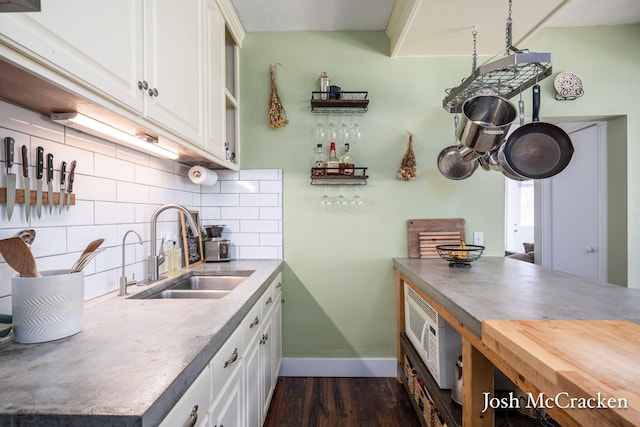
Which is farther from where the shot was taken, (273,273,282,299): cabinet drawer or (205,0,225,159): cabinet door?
(273,273,282,299): cabinet drawer

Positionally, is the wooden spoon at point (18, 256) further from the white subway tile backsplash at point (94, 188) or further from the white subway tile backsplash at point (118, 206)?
the white subway tile backsplash at point (94, 188)

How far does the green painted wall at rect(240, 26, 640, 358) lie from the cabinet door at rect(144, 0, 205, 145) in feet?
2.68

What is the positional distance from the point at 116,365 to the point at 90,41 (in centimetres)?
81

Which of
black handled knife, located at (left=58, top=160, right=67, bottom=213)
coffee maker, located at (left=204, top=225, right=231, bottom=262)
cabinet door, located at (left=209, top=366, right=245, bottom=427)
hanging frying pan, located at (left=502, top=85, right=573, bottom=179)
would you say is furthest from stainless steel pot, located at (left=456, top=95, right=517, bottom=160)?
black handled knife, located at (left=58, top=160, right=67, bottom=213)

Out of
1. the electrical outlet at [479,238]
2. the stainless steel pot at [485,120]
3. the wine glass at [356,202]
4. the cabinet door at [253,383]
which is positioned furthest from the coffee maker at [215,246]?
the electrical outlet at [479,238]

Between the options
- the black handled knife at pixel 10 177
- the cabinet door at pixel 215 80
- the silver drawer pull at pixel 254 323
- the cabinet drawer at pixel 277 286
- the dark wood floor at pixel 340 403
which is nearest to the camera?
the black handled knife at pixel 10 177

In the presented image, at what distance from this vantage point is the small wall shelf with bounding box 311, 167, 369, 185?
228cm

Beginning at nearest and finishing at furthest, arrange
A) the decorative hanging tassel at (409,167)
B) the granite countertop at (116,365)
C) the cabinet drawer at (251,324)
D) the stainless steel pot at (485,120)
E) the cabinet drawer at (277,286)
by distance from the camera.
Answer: the granite countertop at (116,365), the cabinet drawer at (251,324), the stainless steel pot at (485,120), the cabinet drawer at (277,286), the decorative hanging tassel at (409,167)

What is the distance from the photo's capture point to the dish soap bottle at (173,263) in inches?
69.8

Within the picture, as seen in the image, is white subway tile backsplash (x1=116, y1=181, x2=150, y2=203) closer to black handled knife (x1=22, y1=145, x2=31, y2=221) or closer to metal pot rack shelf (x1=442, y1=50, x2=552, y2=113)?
black handled knife (x1=22, y1=145, x2=31, y2=221)

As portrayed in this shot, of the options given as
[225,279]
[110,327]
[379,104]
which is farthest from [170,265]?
[379,104]

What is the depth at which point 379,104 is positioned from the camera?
94.8 inches

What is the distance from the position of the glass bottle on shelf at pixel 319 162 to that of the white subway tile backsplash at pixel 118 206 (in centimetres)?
29

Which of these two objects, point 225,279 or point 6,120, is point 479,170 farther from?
point 6,120
